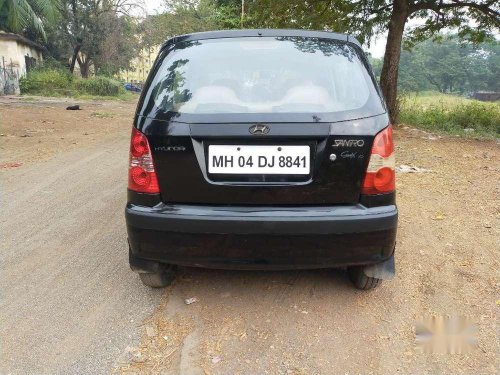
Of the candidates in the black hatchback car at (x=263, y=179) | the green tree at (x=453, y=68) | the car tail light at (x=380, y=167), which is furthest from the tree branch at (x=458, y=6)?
the green tree at (x=453, y=68)

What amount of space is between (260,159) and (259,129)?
160 millimetres

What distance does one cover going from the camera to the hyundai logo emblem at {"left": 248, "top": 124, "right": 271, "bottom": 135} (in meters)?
Answer: 2.26

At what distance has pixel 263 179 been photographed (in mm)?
2309

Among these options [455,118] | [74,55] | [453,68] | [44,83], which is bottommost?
[455,118]

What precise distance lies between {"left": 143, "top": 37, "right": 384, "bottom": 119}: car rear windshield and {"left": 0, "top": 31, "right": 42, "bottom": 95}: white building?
90.8 feet

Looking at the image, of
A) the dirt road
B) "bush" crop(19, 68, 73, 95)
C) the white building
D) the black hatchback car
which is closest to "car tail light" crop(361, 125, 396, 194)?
the black hatchback car

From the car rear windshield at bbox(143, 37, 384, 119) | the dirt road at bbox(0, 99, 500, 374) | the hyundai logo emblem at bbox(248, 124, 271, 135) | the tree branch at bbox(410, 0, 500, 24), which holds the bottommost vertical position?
the dirt road at bbox(0, 99, 500, 374)

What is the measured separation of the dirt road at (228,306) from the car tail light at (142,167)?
830mm

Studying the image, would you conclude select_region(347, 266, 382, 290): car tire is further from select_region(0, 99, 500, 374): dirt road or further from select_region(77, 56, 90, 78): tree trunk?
select_region(77, 56, 90, 78): tree trunk

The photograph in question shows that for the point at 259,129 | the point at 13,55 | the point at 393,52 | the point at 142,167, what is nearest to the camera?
the point at 259,129

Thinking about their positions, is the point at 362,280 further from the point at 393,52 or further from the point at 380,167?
the point at 393,52

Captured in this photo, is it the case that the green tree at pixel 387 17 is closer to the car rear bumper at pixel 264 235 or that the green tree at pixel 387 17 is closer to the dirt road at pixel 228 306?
the dirt road at pixel 228 306

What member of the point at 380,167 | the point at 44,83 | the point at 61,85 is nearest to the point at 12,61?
the point at 44,83

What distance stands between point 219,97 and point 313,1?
9843 mm
